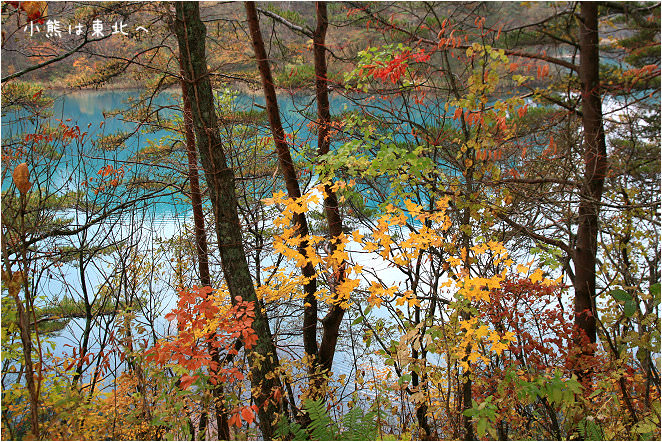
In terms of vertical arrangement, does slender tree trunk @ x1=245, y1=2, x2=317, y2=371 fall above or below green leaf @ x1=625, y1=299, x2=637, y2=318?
above

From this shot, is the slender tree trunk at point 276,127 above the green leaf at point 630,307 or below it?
above

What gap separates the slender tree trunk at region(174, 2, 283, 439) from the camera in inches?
113

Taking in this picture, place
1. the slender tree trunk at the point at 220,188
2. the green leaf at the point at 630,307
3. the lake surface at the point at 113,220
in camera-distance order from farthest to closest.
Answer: the lake surface at the point at 113,220 → the slender tree trunk at the point at 220,188 → the green leaf at the point at 630,307

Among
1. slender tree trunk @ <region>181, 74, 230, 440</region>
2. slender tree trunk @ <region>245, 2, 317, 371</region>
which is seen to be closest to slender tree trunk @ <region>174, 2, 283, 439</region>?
slender tree trunk @ <region>181, 74, 230, 440</region>

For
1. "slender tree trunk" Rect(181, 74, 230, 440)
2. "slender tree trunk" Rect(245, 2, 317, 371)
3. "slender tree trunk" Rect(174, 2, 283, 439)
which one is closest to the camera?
"slender tree trunk" Rect(174, 2, 283, 439)

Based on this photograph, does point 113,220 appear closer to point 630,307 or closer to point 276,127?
point 276,127

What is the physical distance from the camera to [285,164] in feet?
14.3

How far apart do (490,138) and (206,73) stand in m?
1.86

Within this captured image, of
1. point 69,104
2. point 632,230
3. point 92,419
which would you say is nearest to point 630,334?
point 632,230

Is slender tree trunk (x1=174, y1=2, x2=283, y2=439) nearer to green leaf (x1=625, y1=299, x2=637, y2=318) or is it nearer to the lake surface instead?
the lake surface

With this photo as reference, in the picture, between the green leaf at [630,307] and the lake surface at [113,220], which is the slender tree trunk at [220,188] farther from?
the green leaf at [630,307]

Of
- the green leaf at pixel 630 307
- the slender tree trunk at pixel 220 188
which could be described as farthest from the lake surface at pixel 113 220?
the green leaf at pixel 630 307

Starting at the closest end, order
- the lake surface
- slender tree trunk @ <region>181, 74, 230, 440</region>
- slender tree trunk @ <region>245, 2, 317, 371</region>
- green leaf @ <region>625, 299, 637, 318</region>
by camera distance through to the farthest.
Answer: green leaf @ <region>625, 299, 637, 318</region> < slender tree trunk @ <region>181, 74, 230, 440</region> < slender tree trunk @ <region>245, 2, 317, 371</region> < the lake surface

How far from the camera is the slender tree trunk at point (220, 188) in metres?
2.86
